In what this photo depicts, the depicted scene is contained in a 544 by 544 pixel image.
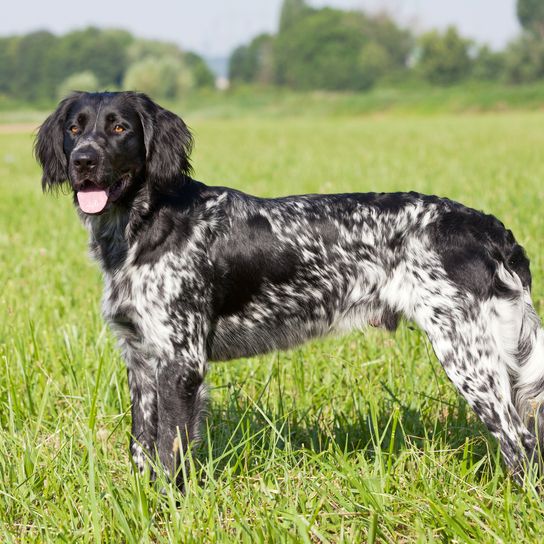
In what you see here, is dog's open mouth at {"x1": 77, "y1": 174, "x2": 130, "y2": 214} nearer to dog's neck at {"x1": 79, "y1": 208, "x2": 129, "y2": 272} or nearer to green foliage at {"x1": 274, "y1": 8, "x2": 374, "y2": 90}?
dog's neck at {"x1": 79, "y1": 208, "x2": 129, "y2": 272}

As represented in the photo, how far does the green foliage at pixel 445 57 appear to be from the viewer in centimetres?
8600

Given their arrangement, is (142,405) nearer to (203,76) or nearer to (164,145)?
(164,145)

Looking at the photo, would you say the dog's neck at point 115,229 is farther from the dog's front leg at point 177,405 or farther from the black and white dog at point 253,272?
the dog's front leg at point 177,405

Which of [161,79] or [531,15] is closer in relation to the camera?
[161,79]

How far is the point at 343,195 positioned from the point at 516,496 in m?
1.56

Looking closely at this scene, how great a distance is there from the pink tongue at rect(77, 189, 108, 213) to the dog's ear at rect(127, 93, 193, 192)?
23cm

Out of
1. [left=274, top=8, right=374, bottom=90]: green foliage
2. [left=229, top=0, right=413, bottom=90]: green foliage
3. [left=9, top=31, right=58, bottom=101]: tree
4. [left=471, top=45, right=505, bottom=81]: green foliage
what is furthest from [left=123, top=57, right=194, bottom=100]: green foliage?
[left=471, top=45, right=505, bottom=81]: green foliage

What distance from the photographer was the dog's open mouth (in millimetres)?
3367

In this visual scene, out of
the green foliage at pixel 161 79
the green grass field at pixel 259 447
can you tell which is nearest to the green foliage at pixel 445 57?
the green foliage at pixel 161 79

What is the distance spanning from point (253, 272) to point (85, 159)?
0.89 meters

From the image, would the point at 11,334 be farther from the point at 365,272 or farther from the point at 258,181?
the point at 258,181

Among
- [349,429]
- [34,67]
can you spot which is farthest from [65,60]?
[349,429]

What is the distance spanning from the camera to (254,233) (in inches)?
139

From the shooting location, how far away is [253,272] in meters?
3.50
